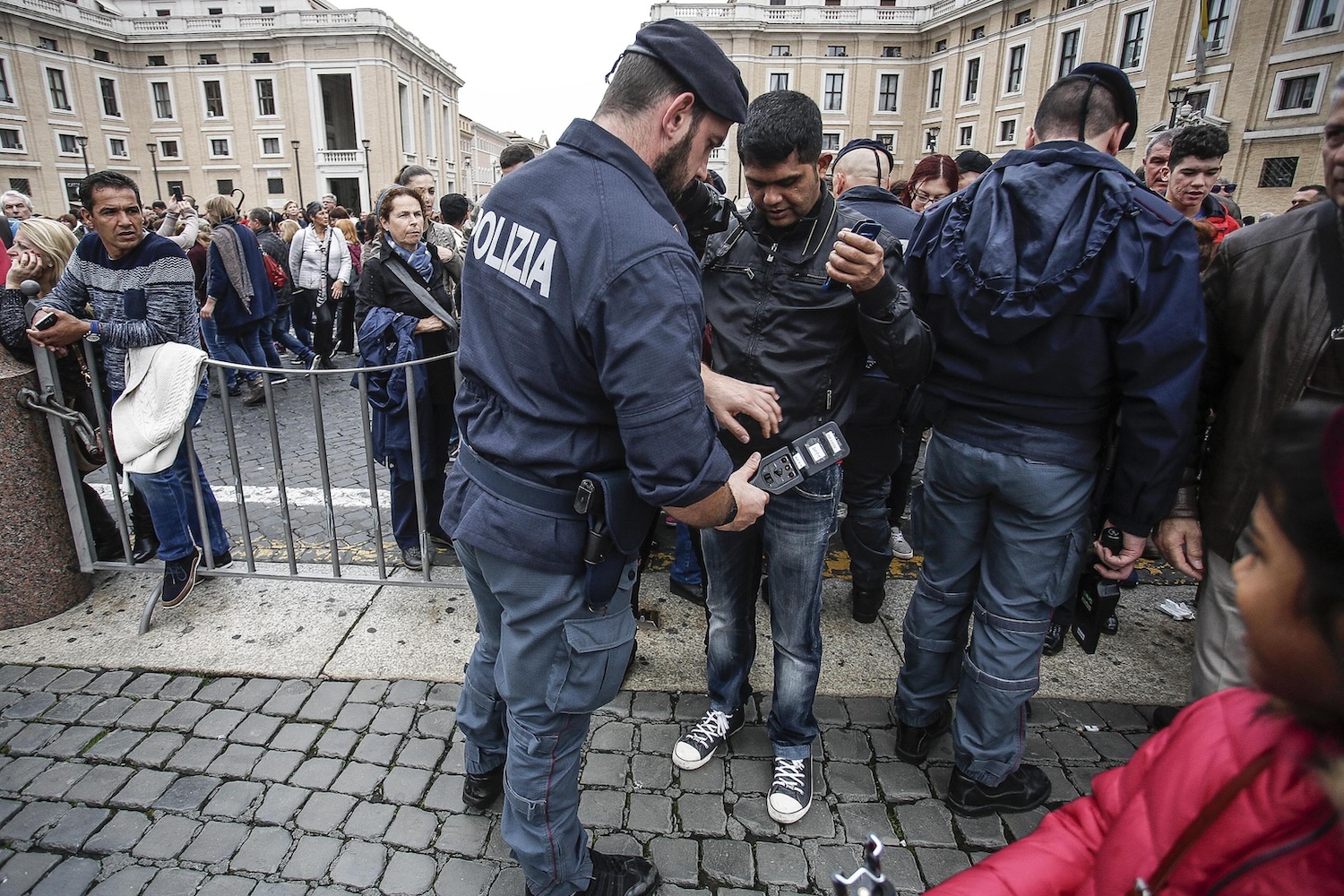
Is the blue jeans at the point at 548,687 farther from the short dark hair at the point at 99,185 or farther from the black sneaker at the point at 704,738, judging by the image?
the short dark hair at the point at 99,185

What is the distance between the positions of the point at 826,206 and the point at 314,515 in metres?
4.14

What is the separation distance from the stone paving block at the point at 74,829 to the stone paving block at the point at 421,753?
36.4 inches

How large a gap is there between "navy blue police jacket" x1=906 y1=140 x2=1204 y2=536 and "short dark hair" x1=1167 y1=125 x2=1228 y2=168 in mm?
2425

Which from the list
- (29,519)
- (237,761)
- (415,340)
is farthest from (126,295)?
(237,761)

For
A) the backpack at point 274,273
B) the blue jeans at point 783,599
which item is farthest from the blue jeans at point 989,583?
the backpack at point 274,273

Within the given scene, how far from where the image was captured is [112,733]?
2754 mm

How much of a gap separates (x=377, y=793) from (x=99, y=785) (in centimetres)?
98

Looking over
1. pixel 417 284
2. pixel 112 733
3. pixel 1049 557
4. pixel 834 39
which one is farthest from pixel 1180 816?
pixel 834 39

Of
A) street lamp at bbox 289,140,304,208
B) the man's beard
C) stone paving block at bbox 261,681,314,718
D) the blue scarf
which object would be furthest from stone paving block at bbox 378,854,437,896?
street lamp at bbox 289,140,304,208

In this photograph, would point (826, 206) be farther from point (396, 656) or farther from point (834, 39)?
point (834, 39)

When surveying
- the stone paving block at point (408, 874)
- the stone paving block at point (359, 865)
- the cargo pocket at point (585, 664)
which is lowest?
the stone paving block at point (408, 874)

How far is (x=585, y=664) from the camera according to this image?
71.5 inches

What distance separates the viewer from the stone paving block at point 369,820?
2.34 metres

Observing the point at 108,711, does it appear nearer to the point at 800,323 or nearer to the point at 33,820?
the point at 33,820
